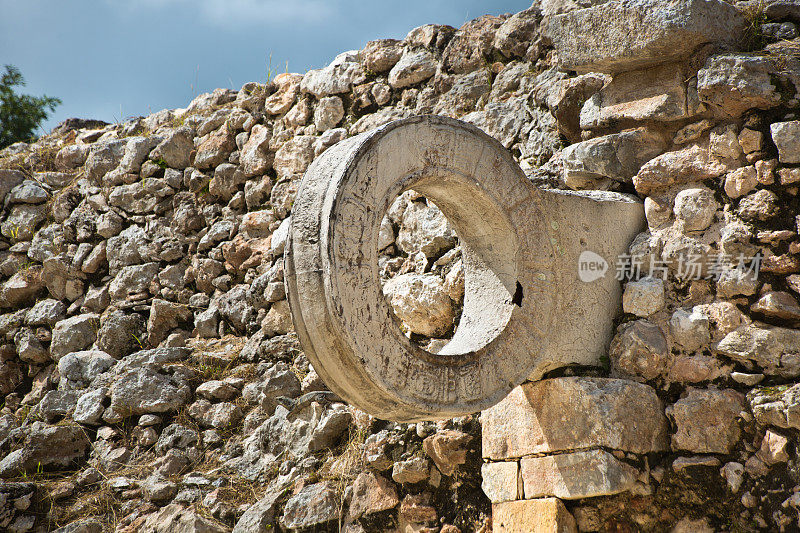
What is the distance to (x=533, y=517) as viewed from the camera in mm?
2859

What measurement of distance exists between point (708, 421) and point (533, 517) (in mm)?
888

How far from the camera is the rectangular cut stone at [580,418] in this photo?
284 centimetres

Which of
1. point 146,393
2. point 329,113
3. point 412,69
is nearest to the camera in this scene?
point 146,393

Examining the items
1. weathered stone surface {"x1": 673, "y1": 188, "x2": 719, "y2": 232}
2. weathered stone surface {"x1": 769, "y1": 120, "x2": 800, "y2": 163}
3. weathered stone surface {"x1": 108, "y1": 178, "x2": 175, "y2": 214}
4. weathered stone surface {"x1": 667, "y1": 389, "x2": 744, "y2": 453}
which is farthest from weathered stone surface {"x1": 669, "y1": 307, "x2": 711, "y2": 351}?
weathered stone surface {"x1": 108, "y1": 178, "x2": 175, "y2": 214}

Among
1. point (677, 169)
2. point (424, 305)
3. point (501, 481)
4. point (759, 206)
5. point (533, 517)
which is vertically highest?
point (677, 169)

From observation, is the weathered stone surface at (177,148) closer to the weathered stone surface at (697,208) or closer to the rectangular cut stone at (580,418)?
the rectangular cut stone at (580,418)

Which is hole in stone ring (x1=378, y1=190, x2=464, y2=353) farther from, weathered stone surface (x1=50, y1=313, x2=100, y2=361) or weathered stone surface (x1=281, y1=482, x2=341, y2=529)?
weathered stone surface (x1=50, y1=313, x2=100, y2=361)

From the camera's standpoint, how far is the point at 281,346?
457 centimetres

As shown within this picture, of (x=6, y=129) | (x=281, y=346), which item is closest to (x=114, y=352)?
(x=281, y=346)

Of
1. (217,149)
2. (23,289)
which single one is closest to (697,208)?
(217,149)

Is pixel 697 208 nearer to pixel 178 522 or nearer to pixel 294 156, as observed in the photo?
pixel 294 156

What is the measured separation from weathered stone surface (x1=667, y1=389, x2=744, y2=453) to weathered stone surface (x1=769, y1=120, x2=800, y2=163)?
1.08 metres

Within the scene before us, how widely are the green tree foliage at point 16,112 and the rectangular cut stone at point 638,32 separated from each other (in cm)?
875

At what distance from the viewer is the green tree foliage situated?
9.48 m
